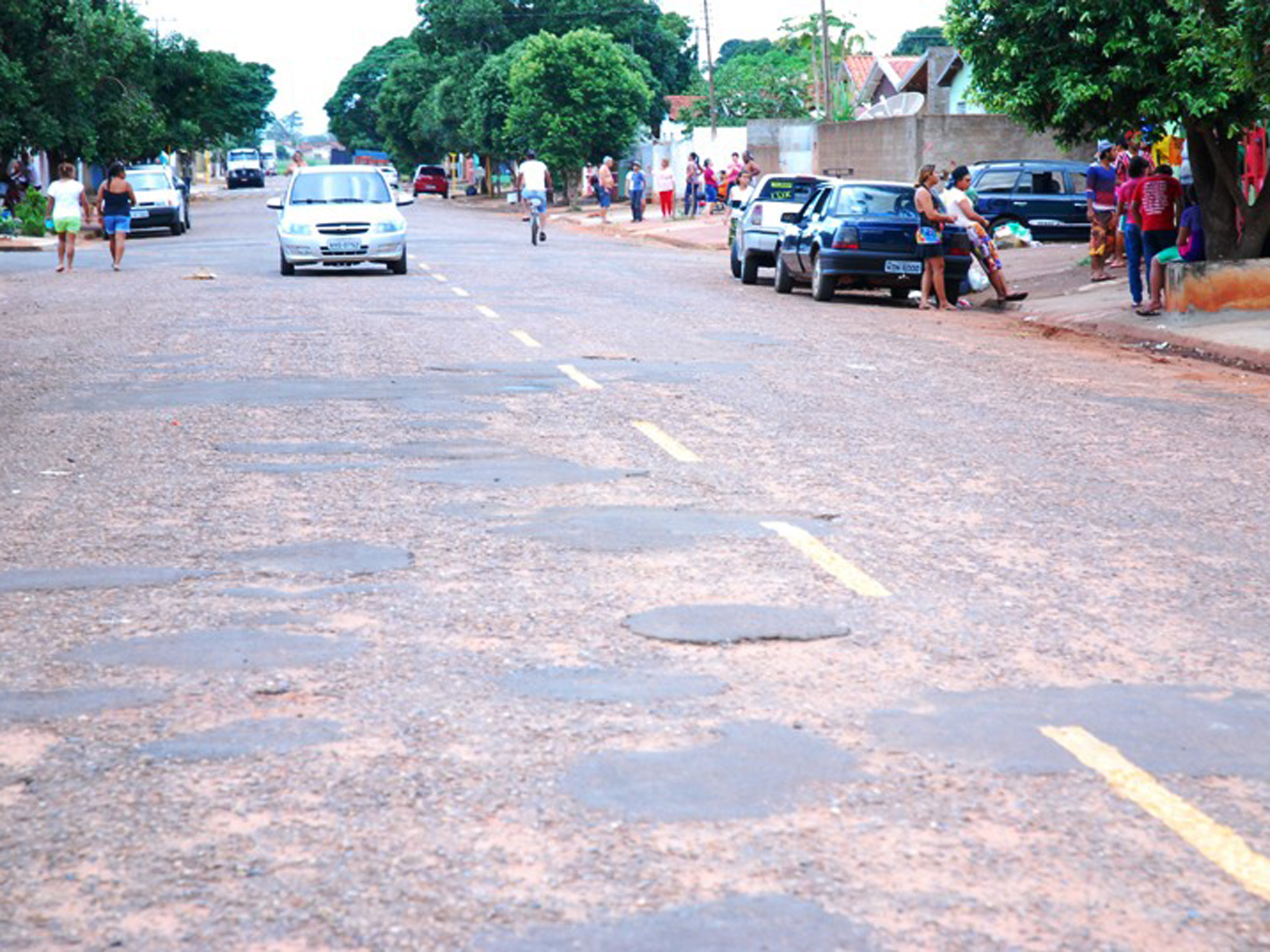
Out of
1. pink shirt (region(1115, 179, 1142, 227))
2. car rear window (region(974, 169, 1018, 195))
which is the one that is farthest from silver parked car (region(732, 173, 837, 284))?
car rear window (region(974, 169, 1018, 195))

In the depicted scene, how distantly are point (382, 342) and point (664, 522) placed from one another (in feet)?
28.0

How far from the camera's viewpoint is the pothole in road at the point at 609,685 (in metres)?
5.36

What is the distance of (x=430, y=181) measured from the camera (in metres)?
92.2

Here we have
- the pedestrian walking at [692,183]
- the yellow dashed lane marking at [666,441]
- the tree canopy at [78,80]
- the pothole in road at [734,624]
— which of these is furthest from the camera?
the pedestrian walking at [692,183]

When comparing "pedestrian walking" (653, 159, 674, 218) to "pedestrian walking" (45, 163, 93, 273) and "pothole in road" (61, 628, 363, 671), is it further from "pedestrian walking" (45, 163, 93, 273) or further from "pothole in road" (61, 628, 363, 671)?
"pothole in road" (61, 628, 363, 671)

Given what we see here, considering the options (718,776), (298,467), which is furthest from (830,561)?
(298,467)

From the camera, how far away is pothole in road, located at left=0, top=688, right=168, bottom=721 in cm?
525

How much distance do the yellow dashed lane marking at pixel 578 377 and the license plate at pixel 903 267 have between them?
31.0ft

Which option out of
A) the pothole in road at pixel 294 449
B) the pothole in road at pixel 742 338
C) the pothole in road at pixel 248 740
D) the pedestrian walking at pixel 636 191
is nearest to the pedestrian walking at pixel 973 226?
the pothole in road at pixel 742 338

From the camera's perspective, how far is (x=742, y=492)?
872 centimetres

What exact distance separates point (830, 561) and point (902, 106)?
4896 cm

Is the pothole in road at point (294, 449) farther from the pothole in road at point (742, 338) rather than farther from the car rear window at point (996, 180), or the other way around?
the car rear window at point (996, 180)

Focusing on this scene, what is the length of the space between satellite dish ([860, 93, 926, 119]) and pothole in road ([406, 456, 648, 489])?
4075 cm

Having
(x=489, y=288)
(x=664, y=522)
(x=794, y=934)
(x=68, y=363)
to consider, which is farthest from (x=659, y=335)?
(x=794, y=934)
